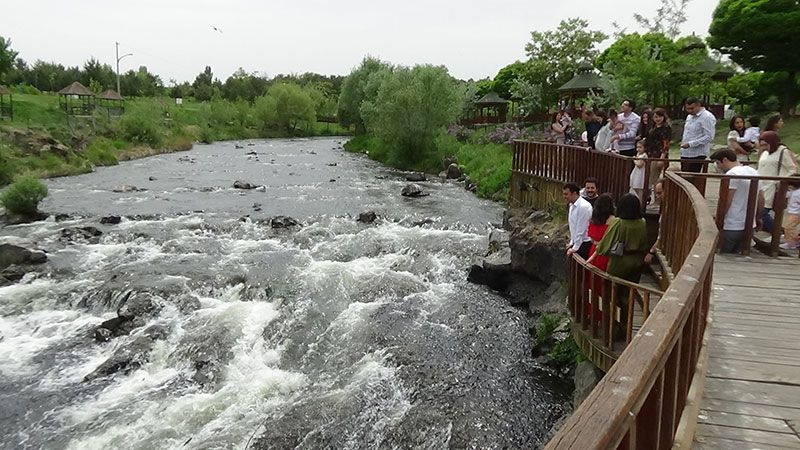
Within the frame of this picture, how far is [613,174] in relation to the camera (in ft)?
38.0

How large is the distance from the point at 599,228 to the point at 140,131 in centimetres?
4894

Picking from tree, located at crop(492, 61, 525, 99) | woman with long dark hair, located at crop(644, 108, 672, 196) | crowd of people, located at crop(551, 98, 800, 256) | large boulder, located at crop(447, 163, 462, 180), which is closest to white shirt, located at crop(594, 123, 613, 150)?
crowd of people, located at crop(551, 98, 800, 256)

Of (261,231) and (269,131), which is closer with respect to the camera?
(261,231)

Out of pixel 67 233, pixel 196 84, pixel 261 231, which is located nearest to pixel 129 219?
pixel 67 233

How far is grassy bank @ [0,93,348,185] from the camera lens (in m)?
33.2

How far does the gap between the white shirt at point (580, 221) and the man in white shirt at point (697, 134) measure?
3025mm

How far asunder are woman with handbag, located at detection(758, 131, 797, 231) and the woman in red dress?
308cm

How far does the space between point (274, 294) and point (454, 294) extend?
4477mm

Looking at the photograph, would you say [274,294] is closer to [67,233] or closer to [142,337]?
[142,337]

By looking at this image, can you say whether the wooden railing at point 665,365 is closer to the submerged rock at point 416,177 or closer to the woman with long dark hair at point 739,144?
the woman with long dark hair at point 739,144

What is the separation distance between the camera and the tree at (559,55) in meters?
46.5

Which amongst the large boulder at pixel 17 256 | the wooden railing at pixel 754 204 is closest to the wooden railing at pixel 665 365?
the wooden railing at pixel 754 204

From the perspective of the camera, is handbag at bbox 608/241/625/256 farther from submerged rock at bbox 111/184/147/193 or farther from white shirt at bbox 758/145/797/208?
submerged rock at bbox 111/184/147/193

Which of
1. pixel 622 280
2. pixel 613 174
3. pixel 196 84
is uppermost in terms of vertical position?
pixel 196 84
